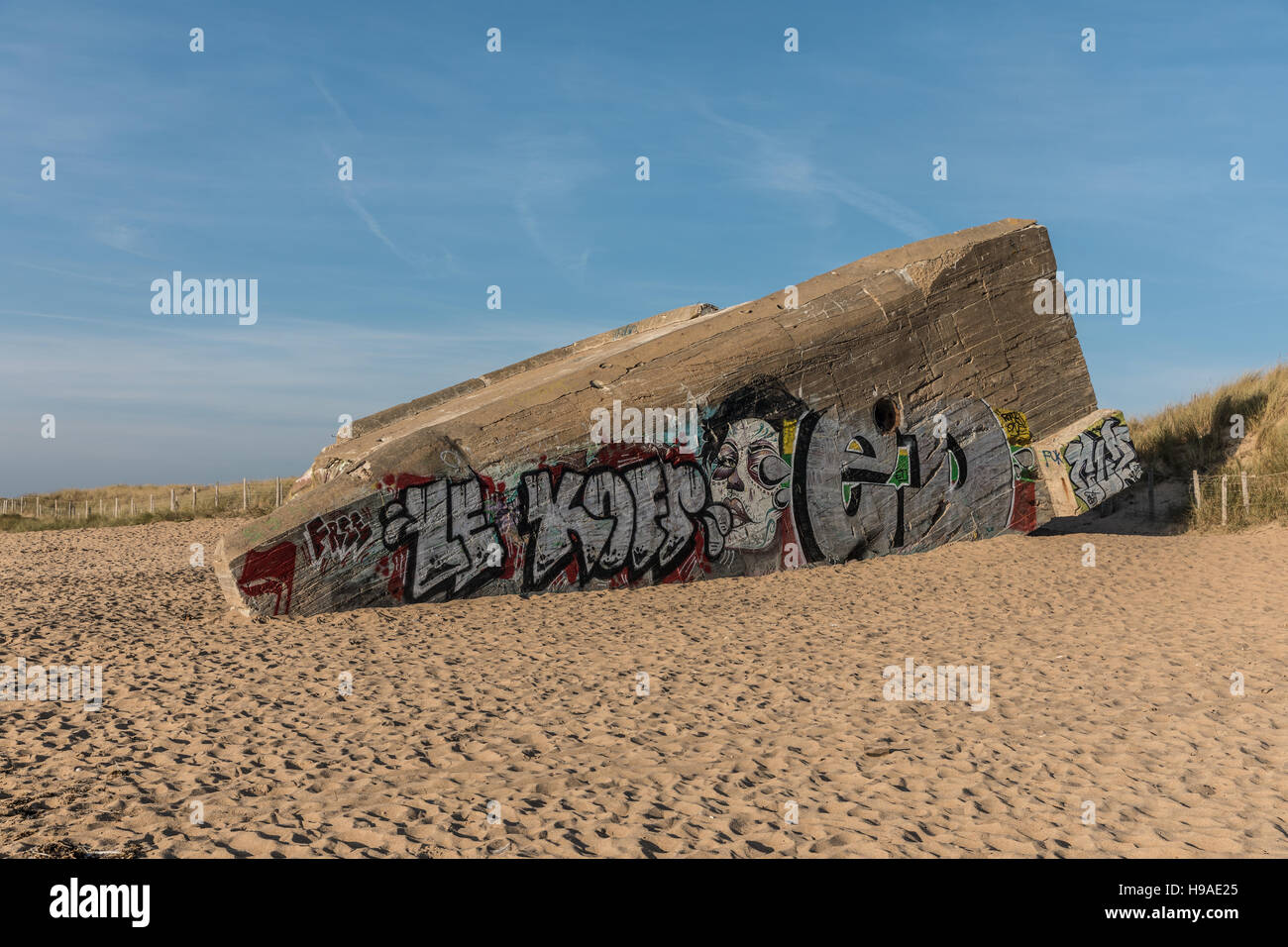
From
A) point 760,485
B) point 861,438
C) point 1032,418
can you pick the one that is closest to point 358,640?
point 760,485

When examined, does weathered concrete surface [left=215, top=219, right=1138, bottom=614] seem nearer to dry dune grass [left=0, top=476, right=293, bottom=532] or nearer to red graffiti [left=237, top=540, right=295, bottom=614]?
red graffiti [left=237, top=540, right=295, bottom=614]

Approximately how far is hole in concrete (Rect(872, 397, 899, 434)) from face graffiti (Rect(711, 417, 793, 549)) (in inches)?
73.5

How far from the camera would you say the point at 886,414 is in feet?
47.3

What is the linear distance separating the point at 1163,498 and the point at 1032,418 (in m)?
6.26

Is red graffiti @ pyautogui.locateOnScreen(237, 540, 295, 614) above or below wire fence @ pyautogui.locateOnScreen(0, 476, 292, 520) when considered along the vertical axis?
below

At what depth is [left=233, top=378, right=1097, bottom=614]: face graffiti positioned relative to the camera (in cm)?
1114

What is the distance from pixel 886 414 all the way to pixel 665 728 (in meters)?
8.97

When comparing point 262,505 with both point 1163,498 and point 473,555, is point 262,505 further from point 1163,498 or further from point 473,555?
point 1163,498

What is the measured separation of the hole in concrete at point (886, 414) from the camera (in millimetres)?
14281

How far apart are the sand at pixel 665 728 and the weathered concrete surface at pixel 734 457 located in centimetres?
68
